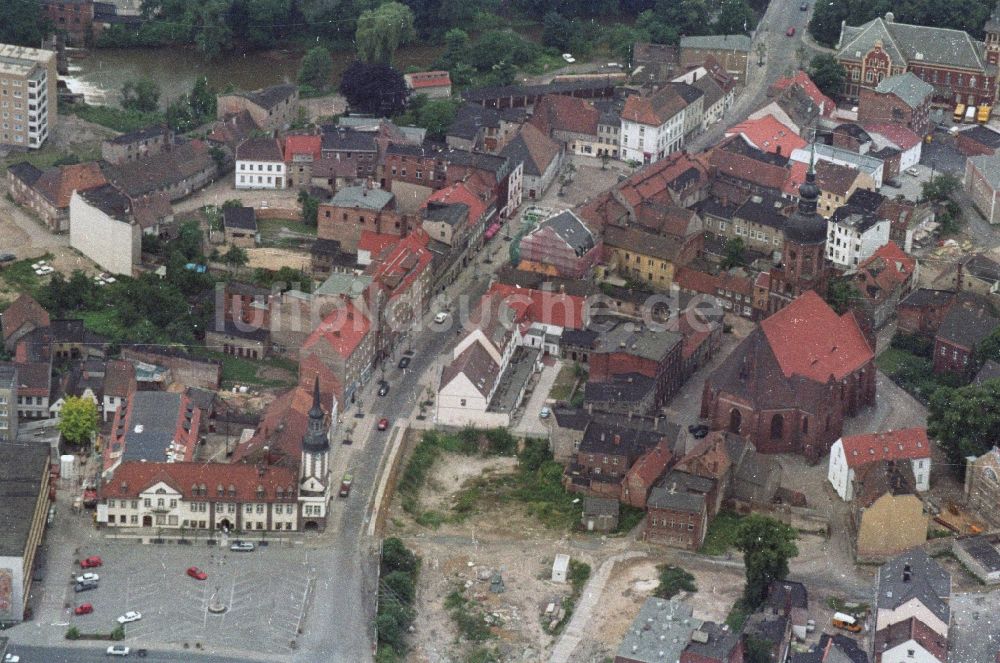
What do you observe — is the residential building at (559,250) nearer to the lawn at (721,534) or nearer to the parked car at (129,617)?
the lawn at (721,534)

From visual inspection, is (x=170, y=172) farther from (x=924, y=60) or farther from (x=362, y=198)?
(x=924, y=60)

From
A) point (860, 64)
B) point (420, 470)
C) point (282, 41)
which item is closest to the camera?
point (420, 470)

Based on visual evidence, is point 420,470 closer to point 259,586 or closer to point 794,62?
point 259,586

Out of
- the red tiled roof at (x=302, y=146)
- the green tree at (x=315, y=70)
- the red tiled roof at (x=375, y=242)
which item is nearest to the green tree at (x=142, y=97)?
the green tree at (x=315, y=70)

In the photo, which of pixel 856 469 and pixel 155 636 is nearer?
pixel 155 636

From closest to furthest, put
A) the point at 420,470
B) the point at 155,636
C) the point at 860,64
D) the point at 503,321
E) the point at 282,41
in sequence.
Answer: the point at 155,636 → the point at 420,470 → the point at 503,321 → the point at 860,64 → the point at 282,41

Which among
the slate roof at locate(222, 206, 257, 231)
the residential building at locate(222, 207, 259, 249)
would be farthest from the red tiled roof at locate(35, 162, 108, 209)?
the residential building at locate(222, 207, 259, 249)

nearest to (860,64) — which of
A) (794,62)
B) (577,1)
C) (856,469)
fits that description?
(794,62)

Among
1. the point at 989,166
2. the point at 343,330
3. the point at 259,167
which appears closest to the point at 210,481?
the point at 343,330
